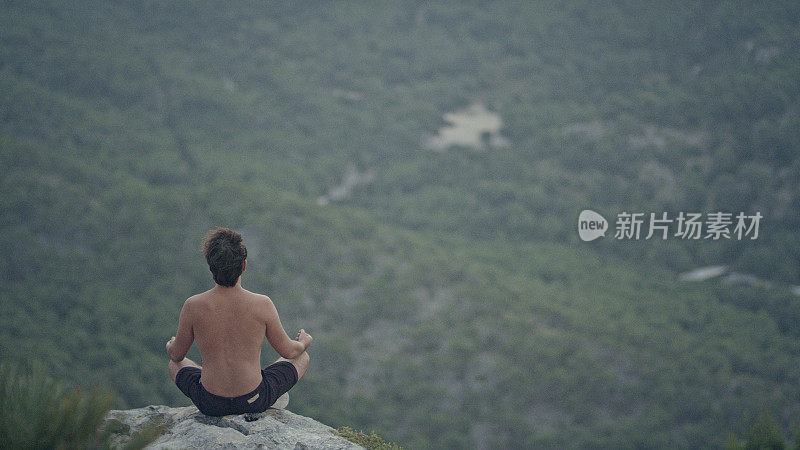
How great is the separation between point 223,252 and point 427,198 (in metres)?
55.1

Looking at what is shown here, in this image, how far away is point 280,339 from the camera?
6598mm

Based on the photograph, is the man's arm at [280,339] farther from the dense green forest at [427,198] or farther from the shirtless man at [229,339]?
the dense green forest at [427,198]

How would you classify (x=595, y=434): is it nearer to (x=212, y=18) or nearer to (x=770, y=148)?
(x=770, y=148)

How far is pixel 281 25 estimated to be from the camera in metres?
81.9

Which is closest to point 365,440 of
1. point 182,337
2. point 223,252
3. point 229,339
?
point 229,339

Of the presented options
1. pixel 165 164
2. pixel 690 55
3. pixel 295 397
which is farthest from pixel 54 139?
pixel 690 55

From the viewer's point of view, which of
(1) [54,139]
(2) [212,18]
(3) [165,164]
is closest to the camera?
(1) [54,139]

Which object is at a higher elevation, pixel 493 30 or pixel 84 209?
pixel 493 30

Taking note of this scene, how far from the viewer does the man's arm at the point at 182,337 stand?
633 cm

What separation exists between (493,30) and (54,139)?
49.8 metres

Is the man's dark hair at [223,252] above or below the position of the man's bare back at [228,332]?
above

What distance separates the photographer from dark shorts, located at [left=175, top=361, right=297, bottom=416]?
6324 mm

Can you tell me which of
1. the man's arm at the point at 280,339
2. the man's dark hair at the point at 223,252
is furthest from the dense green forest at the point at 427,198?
the man's dark hair at the point at 223,252

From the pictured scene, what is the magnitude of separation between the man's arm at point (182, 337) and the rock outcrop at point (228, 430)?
52 centimetres
